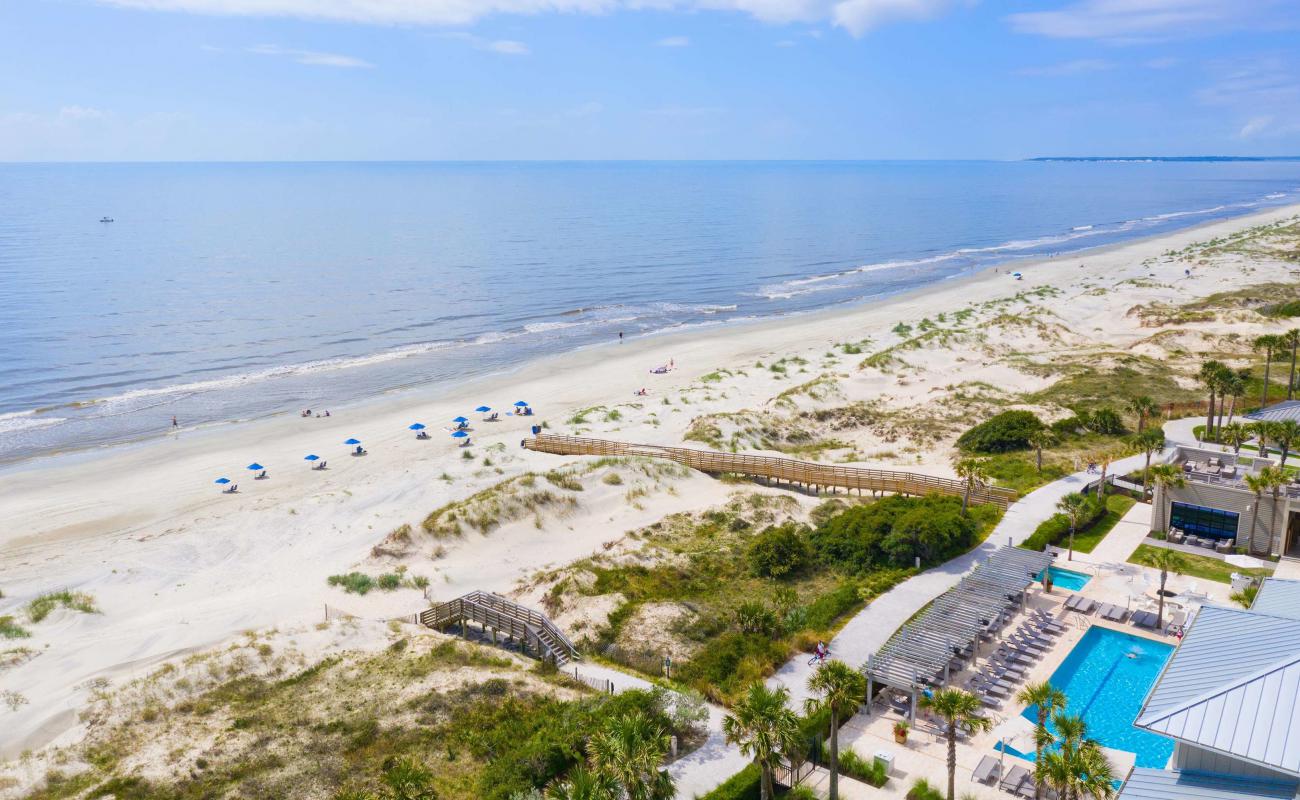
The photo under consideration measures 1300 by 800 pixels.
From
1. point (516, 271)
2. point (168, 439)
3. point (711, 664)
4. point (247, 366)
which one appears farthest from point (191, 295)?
point (711, 664)

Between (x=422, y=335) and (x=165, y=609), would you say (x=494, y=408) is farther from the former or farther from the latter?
(x=165, y=609)

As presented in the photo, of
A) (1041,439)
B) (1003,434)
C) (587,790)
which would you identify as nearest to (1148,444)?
(1041,439)

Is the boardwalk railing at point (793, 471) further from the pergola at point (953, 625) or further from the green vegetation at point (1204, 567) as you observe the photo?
the pergola at point (953, 625)

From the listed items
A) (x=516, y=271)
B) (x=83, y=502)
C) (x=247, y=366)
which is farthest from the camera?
(x=516, y=271)

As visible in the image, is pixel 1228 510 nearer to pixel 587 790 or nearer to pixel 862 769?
pixel 862 769

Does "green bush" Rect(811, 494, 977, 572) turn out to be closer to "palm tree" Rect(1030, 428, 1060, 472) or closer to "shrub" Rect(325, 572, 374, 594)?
"palm tree" Rect(1030, 428, 1060, 472)

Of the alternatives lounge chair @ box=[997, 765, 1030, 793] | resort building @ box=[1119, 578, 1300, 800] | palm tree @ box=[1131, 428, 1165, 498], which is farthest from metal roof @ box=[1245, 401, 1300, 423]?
lounge chair @ box=[997, 765, 1030, 793]
